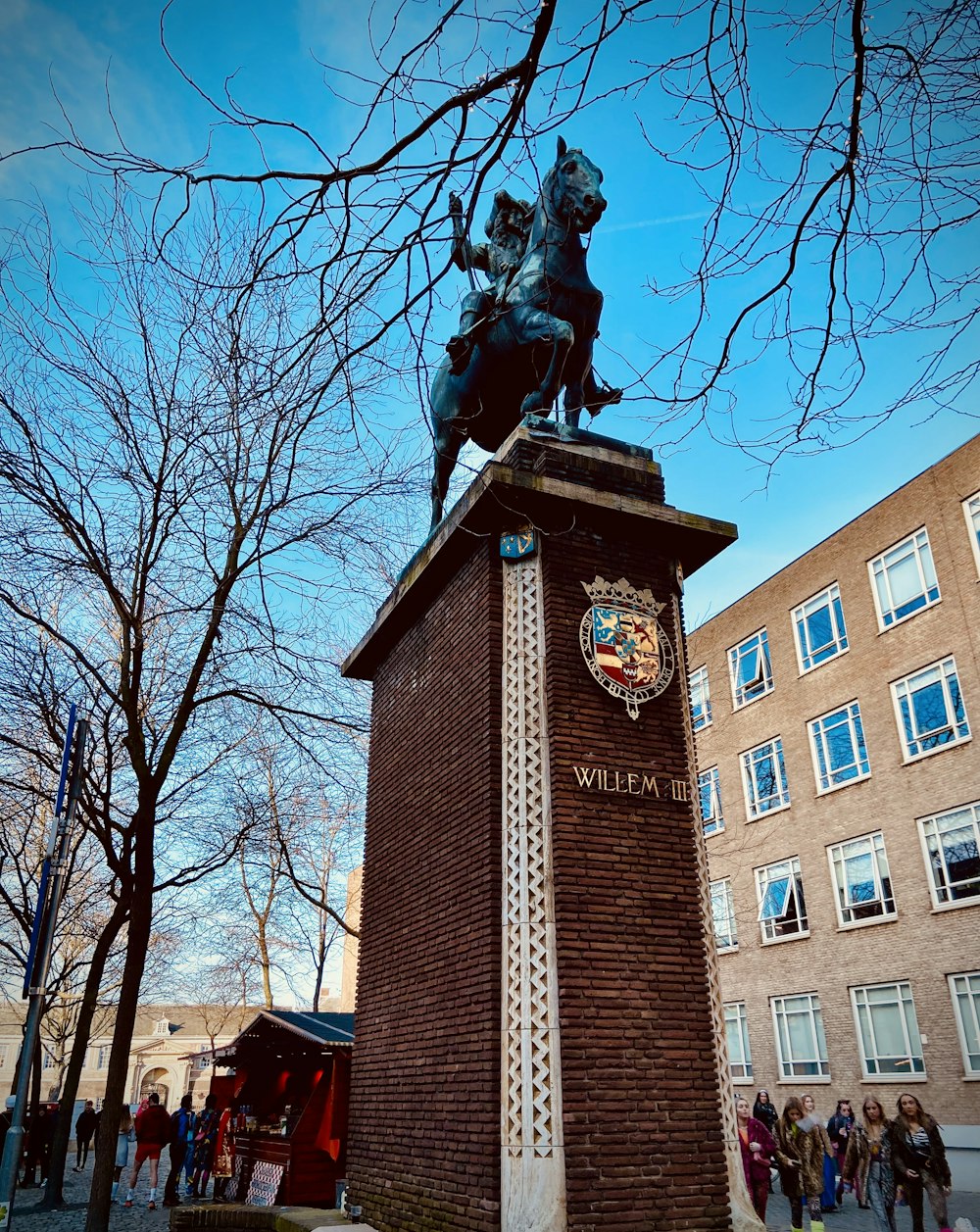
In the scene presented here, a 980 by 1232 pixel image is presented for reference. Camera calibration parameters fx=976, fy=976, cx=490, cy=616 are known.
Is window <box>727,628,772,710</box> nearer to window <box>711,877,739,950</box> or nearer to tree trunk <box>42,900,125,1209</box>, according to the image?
window <box>711,877,739,950</box>

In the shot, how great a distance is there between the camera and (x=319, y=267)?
504cm

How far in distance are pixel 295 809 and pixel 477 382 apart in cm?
1546

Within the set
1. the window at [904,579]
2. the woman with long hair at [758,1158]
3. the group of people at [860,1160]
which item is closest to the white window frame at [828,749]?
the window at [904,579]

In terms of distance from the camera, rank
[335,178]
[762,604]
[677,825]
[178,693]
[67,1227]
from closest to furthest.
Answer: [335,178] < [677,825] < [67,1227] < [178,693] < [762,604]

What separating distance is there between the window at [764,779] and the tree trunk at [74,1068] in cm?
1832

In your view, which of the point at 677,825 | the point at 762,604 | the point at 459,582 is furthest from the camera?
the point at 762,604

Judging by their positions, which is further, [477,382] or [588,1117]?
[477,382]

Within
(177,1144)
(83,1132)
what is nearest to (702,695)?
(177,1144)

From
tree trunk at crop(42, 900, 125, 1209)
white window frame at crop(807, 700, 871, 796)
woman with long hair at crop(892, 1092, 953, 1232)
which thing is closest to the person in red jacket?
tree trunk at crop(42, 900, 125, 1209)

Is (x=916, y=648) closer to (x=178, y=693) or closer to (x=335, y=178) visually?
(x=178, y=693)

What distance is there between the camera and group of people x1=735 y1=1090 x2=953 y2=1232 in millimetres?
10562

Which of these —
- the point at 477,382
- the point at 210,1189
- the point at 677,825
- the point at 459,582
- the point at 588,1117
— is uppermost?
the point at 477,382

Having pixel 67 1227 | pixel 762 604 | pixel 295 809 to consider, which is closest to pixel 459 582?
pixel 67 1227

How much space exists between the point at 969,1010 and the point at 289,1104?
14.4 m
